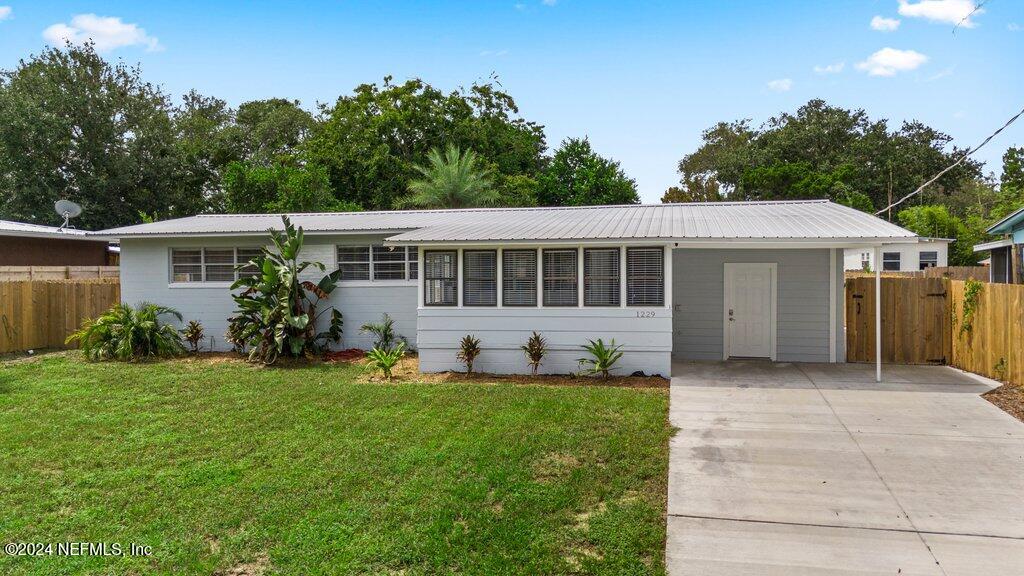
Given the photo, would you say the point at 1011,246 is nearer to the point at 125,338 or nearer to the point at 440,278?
the point at 440,278

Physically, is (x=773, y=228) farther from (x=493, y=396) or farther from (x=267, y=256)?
(x=267, y=256)

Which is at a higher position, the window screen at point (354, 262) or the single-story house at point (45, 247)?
the single-story house at point (45, 247)

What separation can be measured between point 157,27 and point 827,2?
49.7ft

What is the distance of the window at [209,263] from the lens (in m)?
12.7

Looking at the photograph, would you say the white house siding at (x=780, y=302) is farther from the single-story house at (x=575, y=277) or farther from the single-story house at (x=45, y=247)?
the single-story house at (x=45, y=247)

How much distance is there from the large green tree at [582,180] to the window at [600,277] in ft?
61.8

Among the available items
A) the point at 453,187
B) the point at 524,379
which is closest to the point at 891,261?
the point at 453,187

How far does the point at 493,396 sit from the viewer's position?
26.6 feet

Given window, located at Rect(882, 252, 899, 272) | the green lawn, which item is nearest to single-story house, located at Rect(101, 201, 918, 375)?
the green lawn

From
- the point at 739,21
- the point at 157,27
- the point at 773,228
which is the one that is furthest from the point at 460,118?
the point at 773,228

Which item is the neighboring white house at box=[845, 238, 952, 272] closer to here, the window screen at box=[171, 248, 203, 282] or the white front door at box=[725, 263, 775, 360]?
the white front door at box=[725, 263, 775, 360]

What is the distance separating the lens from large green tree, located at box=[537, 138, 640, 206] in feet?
92.8

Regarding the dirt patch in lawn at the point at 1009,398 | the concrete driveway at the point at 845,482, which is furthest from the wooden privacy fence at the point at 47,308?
the dirt patch in lawn at the point at 1009,398

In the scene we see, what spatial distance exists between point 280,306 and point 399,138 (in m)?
19.0
